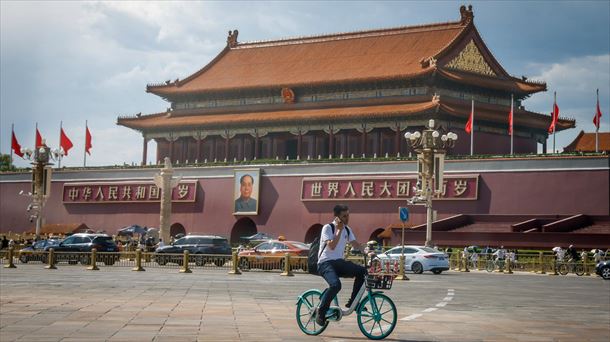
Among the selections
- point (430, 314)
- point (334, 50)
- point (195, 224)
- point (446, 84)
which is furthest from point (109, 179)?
point (430, 314)

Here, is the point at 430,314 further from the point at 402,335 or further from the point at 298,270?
the point at 298,270

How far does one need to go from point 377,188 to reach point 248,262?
710 inches

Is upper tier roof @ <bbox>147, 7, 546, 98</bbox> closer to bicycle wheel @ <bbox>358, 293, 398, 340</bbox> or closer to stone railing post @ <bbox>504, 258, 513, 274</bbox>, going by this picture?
stone railing post @ <bbox>504, 258, 513, 274</bbox>

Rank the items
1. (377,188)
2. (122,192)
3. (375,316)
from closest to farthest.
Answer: (375,316) < (377,188) < (122,192)

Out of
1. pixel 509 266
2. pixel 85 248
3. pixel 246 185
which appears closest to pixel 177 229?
pixel 246 185

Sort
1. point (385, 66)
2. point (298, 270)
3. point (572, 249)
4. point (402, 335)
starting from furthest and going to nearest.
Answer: point (385, 66) < point (572, 249) < point (298, 270) < point (402, 335)

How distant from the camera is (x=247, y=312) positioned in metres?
16.5

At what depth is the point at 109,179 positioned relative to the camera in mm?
64250

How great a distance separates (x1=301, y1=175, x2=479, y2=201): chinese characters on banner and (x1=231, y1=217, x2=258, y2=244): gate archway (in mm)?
4558

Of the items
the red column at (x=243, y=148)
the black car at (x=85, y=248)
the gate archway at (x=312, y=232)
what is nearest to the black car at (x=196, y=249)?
the black car at (x=85, y=248)

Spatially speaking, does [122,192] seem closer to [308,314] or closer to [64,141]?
[64,141]

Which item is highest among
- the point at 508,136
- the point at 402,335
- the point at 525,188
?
the point at 508,136

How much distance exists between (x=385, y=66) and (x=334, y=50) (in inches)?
250

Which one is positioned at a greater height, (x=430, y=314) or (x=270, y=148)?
(x=270, y=148)
